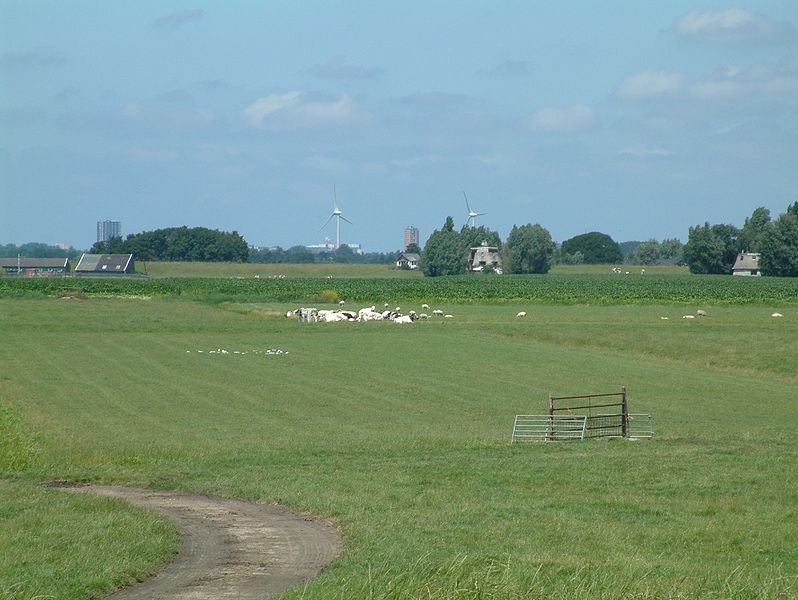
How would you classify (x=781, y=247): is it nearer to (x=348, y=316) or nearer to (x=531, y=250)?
(x=531, y=250)

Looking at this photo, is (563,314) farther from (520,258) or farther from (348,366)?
(520,258)

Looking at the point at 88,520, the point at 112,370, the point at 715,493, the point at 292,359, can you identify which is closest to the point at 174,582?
the point at 88,520

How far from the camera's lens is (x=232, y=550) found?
1303cm

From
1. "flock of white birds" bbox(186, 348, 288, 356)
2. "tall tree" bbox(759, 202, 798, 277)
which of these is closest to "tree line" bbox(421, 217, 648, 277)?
"tall tree" bbox(759, 202, 798, 277)

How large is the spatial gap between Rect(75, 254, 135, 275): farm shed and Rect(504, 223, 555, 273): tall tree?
219 feet

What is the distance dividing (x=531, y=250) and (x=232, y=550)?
172 m

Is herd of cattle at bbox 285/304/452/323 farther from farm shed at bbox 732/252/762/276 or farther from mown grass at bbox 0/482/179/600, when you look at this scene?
farm shed at bbox 732/252/762/276

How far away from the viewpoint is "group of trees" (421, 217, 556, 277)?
184 metres

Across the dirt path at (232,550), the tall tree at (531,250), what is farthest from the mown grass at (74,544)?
the tall tree at (531,250)

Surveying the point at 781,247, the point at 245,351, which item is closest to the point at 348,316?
the point at 245,351

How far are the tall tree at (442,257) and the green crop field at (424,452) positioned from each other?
118 m

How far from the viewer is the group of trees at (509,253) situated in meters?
184

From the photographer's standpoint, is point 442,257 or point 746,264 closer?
point 746,264

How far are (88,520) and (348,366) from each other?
32.7m
